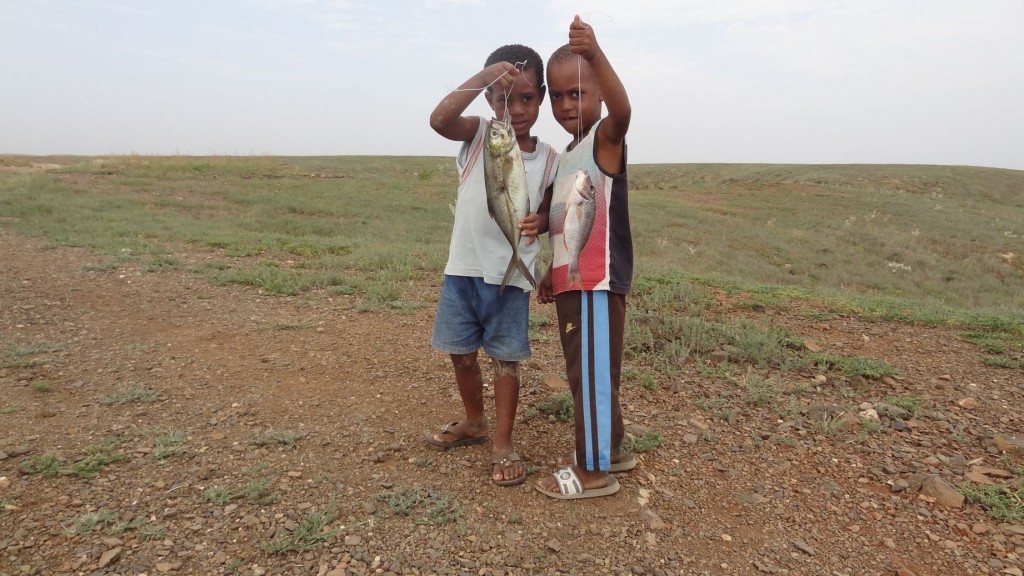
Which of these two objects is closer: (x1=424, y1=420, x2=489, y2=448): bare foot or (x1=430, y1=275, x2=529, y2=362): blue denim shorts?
(x1=430, y1=275, x2=529, y2=362): blue denim shorts

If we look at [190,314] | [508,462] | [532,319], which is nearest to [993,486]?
[508,462]

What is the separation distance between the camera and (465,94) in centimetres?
238

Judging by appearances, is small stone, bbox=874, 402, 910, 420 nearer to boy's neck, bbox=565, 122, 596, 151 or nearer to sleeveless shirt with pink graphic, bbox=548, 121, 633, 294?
sleeveless shirt with pink graphic, bbox=548, 121, 633, 294

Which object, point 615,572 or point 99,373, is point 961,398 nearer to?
point 615,572

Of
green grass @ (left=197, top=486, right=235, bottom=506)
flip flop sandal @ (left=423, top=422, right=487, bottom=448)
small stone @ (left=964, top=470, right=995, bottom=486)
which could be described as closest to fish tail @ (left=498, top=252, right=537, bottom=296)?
flip flop sandal @ (left=423, top=422, right=487, bottom=448)

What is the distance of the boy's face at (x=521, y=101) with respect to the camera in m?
2.54

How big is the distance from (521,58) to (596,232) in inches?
33.2

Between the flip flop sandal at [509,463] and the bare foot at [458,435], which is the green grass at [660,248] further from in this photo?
the flip flop sandal at [509,463]

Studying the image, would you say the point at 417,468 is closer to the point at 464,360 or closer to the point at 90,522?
the point at 464,360

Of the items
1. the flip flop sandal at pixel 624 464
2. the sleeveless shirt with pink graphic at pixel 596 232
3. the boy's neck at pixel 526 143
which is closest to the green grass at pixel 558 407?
the flip flop sandal at pixel 624 464

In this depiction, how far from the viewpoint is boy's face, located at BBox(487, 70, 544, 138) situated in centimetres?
254

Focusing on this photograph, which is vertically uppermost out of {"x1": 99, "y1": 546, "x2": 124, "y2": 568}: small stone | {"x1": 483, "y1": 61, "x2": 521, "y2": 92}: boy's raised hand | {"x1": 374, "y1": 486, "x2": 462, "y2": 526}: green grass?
{"x1": 483, "y1": 61, "x2": 521, "y2": 92}: boy's raised hand

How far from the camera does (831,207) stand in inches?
794

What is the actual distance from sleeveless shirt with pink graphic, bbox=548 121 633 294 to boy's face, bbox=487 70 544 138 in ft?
0.82
